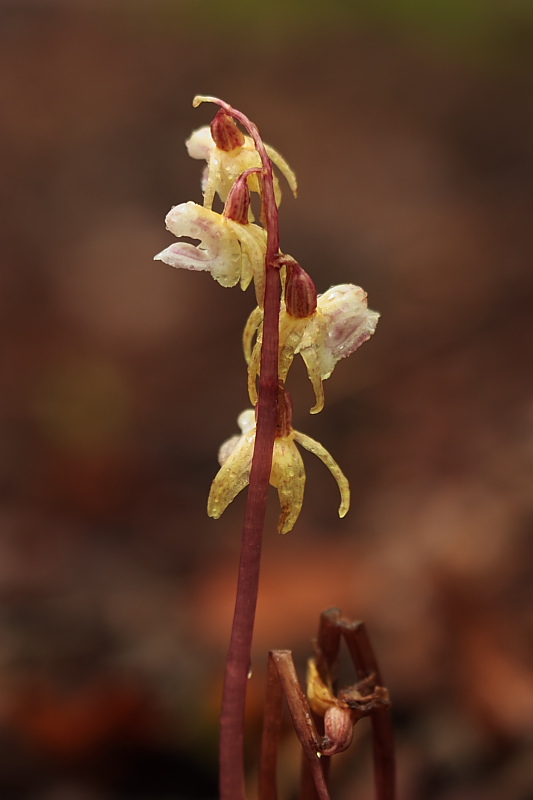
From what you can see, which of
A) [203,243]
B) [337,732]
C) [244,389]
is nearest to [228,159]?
[203,243]

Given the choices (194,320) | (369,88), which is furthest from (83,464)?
(369,88)

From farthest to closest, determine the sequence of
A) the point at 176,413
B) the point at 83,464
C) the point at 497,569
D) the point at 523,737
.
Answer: the point at 176,413
the point at 83,464
the point at 497,569
the point at 523,737

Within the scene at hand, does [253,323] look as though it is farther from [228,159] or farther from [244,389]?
[244,389]

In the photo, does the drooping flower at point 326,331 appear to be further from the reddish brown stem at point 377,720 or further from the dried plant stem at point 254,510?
the reddish brown stem at point 377,720

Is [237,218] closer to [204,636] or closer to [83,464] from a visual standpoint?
[204,636]

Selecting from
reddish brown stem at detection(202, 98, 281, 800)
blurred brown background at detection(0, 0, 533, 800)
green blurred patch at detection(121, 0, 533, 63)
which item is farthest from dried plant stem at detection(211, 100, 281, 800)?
green blurred patch at detection(121, 0, 533, 63)

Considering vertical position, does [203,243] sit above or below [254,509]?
above
